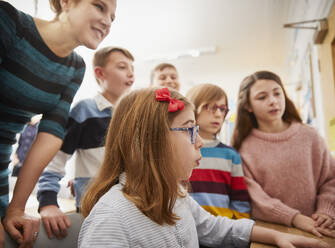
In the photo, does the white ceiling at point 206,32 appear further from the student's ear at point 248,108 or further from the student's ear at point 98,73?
the student's ear at point 248,108

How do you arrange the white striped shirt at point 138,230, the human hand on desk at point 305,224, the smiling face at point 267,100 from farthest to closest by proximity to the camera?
the smiling face at point 267,100 → the human hand on desk at point 305,224 → the white striped shirt at point 138,230

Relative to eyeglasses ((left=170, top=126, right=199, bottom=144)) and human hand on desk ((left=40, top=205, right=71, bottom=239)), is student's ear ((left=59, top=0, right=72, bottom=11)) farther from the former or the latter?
human hand on desk ((left=40, top=205, right=71, bottom=239))

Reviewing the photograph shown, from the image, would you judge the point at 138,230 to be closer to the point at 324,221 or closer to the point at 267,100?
the point at 324,221

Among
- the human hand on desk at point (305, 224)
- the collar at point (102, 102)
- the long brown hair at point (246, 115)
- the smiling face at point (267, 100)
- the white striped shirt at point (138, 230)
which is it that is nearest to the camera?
the white striped shirt at point (138, 230)

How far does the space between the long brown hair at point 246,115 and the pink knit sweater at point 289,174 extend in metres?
0.07

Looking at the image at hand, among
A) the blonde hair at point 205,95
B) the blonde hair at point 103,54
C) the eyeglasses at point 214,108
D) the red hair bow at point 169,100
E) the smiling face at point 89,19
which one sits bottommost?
the eyeglasses at point 214,108

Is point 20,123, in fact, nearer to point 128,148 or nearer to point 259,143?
point 128,148

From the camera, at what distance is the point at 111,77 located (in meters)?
0.84

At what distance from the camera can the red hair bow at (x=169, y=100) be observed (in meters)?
0.61

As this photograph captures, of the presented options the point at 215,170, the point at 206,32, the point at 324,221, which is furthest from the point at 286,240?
the point at 206,32

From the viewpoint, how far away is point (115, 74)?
0.84 meters

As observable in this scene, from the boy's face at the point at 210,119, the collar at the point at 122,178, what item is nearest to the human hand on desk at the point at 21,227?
the collar at the point at 122,178

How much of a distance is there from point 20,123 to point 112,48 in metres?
0.41

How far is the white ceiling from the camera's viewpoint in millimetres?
791
